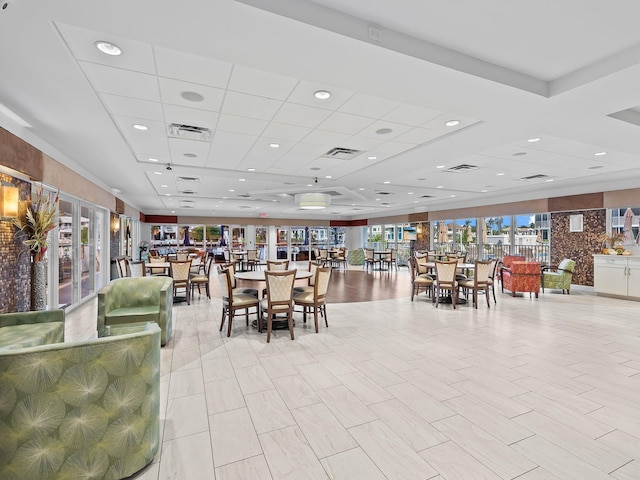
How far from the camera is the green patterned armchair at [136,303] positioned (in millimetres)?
3969

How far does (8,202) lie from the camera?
142 inches

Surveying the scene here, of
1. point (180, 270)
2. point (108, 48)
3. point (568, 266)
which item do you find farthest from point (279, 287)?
point (568, 266)

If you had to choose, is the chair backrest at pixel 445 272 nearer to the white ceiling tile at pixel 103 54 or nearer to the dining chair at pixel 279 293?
the dining chair at pixel 279 293

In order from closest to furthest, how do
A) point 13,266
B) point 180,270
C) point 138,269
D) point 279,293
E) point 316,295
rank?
point 13,266
point 279,293
point 316,295
point 180,270
point 138,269

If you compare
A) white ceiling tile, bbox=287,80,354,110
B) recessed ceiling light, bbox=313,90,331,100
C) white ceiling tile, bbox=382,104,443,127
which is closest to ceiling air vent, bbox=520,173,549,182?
white ceiling tile, bbox=382,104,443,127

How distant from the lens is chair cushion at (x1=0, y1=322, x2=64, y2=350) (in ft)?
8.78

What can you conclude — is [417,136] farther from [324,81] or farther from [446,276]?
[446,276]

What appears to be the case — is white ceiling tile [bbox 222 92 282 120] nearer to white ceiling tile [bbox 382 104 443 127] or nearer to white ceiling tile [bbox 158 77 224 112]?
white ceiling tile [bbox 158 77 224 112]

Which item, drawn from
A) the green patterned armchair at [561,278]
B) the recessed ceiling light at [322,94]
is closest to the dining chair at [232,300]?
the recessed ceiling light at [322,94]

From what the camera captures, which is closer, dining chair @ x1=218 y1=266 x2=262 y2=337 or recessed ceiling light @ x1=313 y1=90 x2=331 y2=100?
recessed ceiling light @ x1=313 y1=90 x2=331 y2=100

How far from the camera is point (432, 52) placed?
2572 mm

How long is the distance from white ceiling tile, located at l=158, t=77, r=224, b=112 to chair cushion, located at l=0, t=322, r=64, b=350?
2.48 metres

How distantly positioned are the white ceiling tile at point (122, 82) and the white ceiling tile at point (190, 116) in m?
0.33

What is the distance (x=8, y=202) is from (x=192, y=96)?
7.50ft
